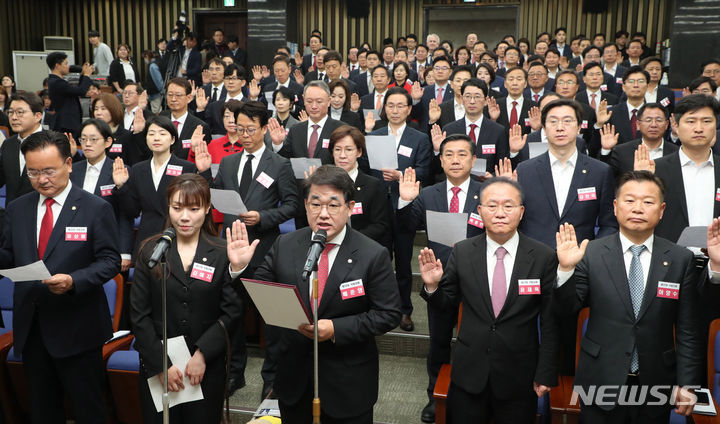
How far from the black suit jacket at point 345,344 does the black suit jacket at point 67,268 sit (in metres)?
1.01

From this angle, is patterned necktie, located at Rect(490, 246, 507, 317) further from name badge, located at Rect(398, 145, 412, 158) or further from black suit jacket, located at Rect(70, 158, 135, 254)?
black suit jacket, located at Rect(70, 158, 135, 254)

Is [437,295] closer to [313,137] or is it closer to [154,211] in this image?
[154,211]

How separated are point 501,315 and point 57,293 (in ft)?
6.28

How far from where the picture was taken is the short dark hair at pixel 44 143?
2730 mm

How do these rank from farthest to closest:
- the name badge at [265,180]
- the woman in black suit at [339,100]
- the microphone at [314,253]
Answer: the woman in black suit at [339,100] → the name badge at [265,180] → the microphone at [314,253]

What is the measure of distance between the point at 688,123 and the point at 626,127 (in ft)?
6.31

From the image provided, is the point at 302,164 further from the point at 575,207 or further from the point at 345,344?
the point at 345,344

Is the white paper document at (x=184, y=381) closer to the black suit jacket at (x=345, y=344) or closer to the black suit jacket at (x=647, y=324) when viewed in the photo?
the black suit jacket at (x=345, y=344)

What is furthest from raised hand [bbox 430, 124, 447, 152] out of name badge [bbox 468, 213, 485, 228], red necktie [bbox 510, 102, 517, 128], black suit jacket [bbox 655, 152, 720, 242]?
black suit jacket [bbox 655, 152, 720, 242]

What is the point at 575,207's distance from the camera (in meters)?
3.07

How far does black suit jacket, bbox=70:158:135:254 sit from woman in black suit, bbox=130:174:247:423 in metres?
1.49

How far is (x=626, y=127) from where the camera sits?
5059mm

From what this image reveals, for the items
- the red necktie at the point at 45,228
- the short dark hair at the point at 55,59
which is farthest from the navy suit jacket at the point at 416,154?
the short dark hair at the point at 55,59

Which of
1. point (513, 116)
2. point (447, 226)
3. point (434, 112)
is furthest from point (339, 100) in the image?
point (447, 226)
